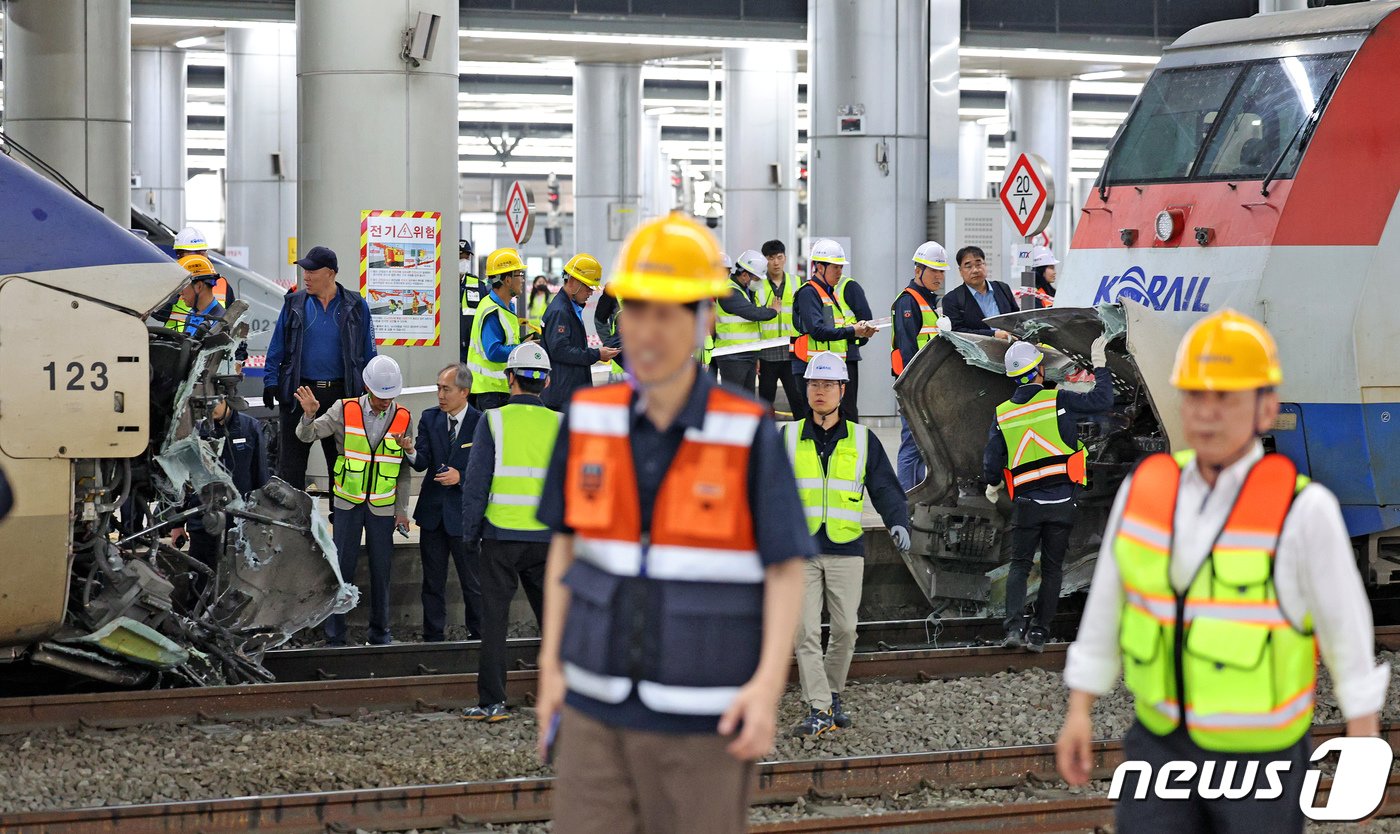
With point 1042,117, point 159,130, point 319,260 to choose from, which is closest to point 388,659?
point 319,260

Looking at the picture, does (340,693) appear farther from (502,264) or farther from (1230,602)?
(1230,602)

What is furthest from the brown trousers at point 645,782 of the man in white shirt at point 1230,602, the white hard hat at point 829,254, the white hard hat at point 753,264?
the white hard hat at point 753,264

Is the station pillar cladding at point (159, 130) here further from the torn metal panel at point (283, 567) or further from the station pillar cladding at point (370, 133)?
the torn metal panel at point (283, 567)

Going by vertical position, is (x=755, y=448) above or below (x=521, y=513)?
above

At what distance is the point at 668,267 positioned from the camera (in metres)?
3.71

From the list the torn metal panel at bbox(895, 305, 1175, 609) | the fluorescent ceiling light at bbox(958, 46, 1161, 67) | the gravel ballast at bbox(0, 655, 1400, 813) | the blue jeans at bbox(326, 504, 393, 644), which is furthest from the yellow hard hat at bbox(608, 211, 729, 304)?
the fluorescent ceiling light at bbox(958, 46, 1161, 67)

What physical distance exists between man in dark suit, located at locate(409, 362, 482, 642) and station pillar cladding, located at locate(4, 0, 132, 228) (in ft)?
39.7

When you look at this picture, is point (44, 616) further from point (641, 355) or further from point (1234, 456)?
point (1234, 456)

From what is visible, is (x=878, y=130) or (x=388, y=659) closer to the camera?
(x=388, y=659)

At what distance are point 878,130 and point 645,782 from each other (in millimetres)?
16084

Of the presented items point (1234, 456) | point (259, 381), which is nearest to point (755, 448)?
point (1234, 456)

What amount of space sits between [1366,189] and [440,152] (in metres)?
7.63

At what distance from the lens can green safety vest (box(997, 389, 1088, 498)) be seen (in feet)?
31.8

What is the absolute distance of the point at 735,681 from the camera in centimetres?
371
